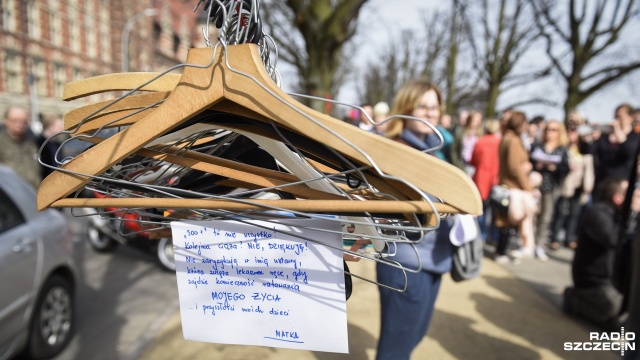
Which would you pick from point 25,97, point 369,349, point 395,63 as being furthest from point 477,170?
point 25,97

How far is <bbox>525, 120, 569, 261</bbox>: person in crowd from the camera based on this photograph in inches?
226

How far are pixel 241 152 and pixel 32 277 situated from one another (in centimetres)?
245

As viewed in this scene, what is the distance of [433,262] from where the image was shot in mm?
1944

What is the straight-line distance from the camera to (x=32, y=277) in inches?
112

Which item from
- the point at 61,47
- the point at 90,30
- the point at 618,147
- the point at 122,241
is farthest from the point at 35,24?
the point at 618,147

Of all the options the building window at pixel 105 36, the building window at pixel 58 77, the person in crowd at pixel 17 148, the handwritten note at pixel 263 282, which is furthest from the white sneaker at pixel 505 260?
the building window at pixel 105 36

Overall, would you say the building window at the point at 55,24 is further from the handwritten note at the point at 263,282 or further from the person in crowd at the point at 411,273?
the handwritten note at the point at 263,282

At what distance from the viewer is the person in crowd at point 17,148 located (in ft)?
16.7

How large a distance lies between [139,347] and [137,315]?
0.72 m

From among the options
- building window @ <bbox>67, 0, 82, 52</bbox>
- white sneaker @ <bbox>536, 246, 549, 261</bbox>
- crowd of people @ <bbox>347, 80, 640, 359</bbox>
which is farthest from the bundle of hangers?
building window @ <bbox>67, 0, 82, 52</bbox>

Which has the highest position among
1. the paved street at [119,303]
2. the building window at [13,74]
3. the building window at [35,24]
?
the building window at [35,24]

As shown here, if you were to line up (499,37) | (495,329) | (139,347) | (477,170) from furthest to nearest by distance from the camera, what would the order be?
(499,37) < (477,170) < (495,329) < (139,347)

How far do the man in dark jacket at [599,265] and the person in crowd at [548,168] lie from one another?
1984 millimetres

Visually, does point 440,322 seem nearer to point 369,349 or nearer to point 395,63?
point 369,349
